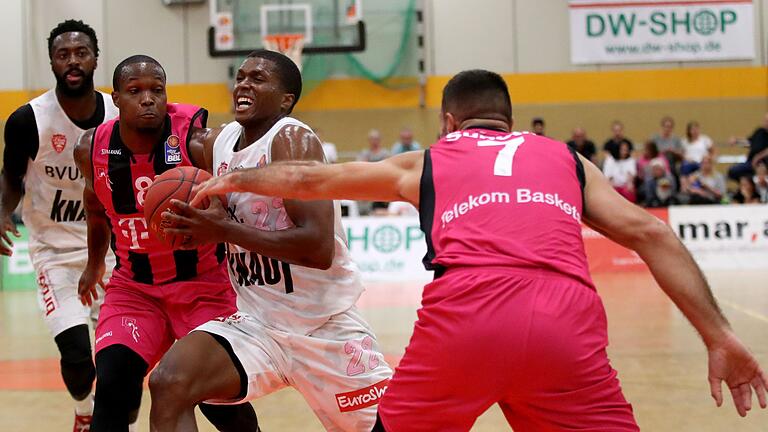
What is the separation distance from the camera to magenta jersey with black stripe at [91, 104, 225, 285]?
4629mm

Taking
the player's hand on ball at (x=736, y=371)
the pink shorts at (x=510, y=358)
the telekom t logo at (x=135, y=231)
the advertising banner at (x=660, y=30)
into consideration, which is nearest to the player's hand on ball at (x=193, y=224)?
the telekom t logo at (x=135, y=231)

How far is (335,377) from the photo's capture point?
4.04m

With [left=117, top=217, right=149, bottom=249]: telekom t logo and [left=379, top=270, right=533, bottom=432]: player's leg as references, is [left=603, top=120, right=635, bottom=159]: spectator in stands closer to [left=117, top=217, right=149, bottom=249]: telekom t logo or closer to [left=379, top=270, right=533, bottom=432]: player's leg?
[left=117, top=217, right=149, bottom=249]: telekom t logo

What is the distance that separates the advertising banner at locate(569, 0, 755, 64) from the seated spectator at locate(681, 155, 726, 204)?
4.92 m

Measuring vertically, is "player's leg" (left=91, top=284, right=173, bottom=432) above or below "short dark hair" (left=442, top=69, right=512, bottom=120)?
below

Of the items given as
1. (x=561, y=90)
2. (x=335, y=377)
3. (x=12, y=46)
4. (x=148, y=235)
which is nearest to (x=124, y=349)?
(x=148, y=235)

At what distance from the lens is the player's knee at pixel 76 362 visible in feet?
17.8

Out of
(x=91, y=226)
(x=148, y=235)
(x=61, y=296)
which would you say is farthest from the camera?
(x=61, y=296)

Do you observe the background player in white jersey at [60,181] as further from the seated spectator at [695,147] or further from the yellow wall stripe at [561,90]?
the yellow wall stripe at [561,90]

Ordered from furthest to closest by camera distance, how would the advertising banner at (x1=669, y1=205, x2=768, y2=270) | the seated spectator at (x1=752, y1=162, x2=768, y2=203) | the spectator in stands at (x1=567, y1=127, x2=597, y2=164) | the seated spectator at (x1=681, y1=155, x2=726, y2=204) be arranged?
the spectator in stands at (x1=567, y1=127, x2=597, y2=164) → the seated spectator at (x1=752, y1=162, x2=768, y2=203) → the seated spectator at (x1=681, y1=155, x2=726, y2=204) → the advertising banner at (x1=669, y1=205, x2=768, y2=270)

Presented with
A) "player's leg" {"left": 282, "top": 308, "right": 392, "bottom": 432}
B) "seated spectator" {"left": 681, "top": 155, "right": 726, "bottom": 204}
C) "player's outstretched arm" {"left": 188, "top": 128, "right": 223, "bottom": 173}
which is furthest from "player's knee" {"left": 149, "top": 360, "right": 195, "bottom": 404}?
"seated spectator" {"left": 681, "top": 155, "right": 726, "bottom": 204}

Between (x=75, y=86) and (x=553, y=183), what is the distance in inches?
143

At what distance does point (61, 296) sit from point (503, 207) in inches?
140

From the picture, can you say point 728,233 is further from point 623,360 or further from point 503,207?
point 503,207
